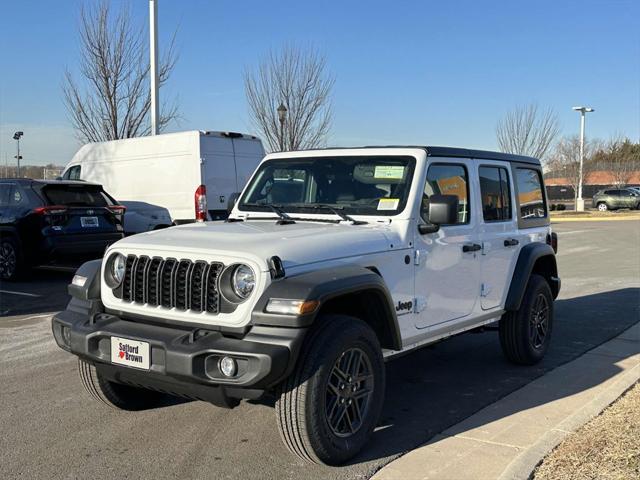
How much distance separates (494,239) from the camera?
5488mm

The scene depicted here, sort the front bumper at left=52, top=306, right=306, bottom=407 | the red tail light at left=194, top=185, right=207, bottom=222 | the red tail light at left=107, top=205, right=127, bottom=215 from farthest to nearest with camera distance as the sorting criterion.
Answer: the red tail light at left=194, top=185, right=207, bottom=222 → the red tail light at left=107, top=205, right=127, bottom=215 → the front bumper at left=52, top=306, right=306, bottom=407

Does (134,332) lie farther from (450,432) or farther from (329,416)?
(450,432)

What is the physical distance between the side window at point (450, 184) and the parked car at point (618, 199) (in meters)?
39.9

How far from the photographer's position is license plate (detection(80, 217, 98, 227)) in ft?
35.1

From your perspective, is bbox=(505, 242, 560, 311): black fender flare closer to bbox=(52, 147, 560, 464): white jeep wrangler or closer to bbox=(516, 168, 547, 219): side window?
bbox=(52, 147, 560, 464): white jeep wrangler

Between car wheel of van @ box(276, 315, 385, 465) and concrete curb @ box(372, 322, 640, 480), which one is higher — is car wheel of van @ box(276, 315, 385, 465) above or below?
above

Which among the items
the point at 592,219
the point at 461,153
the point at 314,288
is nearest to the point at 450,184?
the point at 461,153

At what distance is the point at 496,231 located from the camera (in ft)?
18.3

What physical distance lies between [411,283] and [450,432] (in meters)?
1.03

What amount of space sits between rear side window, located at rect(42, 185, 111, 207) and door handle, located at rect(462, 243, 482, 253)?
7680 mm

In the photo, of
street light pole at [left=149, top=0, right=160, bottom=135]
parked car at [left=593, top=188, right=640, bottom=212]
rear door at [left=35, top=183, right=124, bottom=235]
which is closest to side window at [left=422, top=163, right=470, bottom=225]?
rear door at [left=35, top=183, right=124, bottom=235]

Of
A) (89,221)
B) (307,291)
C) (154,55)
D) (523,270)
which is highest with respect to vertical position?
(154,55)

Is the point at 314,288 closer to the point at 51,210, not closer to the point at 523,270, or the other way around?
the point at 523,270

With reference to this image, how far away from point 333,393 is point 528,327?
2809 mm
